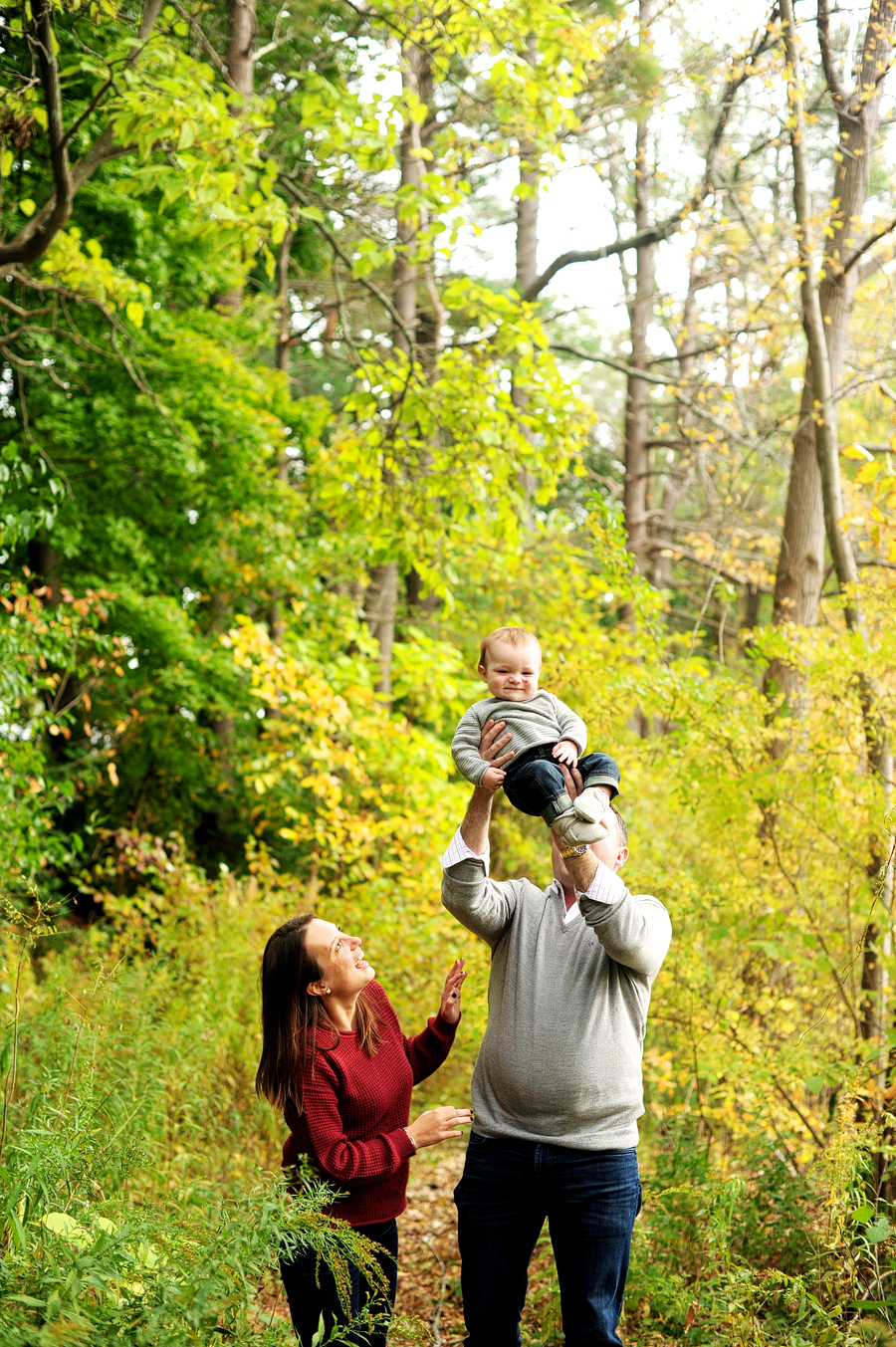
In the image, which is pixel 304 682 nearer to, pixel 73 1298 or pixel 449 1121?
pixel 449 1121

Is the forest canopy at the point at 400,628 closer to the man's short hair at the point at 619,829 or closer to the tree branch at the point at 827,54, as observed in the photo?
the tree branch at the point at 827,54

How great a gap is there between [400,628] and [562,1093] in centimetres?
724

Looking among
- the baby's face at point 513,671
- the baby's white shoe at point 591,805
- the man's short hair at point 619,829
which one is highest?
the baby's face at point 513,671

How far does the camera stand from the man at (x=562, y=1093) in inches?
84.4

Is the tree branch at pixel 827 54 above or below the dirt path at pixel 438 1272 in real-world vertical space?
above

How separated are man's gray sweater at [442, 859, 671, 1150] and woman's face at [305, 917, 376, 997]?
30cm

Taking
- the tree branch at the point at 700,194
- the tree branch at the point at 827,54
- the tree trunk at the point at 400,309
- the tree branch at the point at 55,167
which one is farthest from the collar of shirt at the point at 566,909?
the tree trunk at the point at 400,309

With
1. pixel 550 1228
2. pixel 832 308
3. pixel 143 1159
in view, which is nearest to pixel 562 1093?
pixel 550 1228

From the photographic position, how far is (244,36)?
730 cm

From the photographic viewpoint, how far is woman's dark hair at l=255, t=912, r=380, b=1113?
239cm

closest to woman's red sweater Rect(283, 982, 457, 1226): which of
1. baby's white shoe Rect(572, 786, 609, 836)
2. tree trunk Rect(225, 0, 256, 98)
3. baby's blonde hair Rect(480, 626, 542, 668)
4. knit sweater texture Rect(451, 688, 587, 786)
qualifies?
knit sweater texture Rect(451, 688, 587, 786)

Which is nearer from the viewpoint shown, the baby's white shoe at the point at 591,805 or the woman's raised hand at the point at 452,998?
the baby's white shoe at the point at 591,805

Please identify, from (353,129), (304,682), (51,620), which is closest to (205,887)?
(304,682)

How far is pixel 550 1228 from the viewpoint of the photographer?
2225 mm
